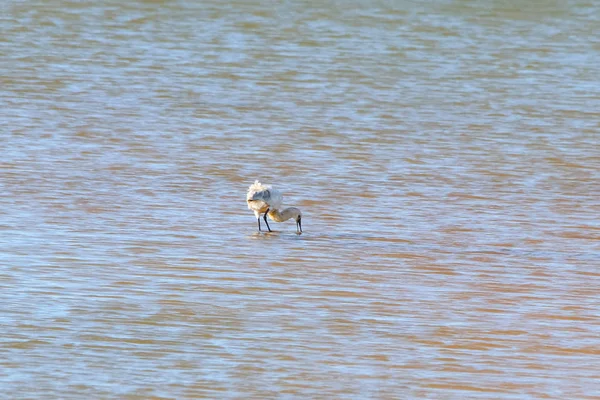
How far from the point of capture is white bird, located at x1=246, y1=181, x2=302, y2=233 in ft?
25.1

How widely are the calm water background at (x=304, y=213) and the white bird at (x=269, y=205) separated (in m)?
0.14

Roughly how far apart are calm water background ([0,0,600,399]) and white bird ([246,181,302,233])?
14 cm

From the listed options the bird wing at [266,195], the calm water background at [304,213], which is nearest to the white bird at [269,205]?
the bird wing at [266,195]

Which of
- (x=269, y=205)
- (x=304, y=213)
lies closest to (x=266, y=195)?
(x=269, y=205)

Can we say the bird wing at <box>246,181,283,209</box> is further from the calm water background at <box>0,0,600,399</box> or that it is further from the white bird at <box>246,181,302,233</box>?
the calm water background at <box>0,0,600,399</box>

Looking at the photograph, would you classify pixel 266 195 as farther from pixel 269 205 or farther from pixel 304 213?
pixel 304 213

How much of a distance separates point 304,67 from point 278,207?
6271 millimetres

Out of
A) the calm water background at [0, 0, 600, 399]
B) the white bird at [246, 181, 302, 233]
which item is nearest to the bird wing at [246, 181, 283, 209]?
the white bird at [246, 181, 302, 233]

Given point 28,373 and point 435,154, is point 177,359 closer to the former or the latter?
point 28,373

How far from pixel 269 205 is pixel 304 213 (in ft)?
1.72

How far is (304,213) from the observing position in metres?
8.17

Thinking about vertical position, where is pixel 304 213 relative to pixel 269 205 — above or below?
below

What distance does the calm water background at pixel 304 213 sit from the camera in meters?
5.37

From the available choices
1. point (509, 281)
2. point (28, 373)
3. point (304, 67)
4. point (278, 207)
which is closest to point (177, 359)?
point (28, 373)
